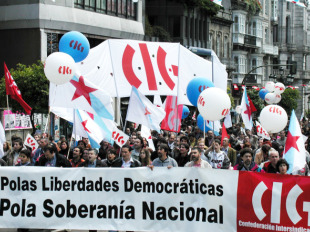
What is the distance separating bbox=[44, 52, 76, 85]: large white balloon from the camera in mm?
12000

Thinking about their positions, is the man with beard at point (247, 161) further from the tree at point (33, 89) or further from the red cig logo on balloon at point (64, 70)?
the tree at point (33, 89)

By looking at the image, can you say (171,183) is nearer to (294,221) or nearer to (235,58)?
(294,221)

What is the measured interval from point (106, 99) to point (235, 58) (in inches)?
1946

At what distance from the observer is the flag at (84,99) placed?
39.9 ft

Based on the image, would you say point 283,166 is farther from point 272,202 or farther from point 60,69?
point 60,69

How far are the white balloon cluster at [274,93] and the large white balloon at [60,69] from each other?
59.6 ft

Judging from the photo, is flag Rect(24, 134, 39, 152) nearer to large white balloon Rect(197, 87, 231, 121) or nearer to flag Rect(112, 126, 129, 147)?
flag Rect(112, 126, 129, 147)

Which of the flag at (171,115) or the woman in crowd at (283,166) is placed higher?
the flag at (171,115)

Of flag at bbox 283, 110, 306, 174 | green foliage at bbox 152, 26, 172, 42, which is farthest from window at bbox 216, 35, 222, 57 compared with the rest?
flag at bbox 283, 110, 306, 174

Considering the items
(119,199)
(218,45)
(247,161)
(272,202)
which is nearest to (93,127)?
(247,161)

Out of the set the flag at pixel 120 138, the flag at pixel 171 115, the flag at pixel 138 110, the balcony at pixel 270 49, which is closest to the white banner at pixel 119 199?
the flag at pixel 120 138

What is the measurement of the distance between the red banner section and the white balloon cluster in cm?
2107

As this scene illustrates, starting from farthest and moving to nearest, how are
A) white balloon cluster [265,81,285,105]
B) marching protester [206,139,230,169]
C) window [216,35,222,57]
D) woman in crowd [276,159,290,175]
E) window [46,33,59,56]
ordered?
window [216,35,222,57] < window [46,33,59,56] < white balloon cluster [265,81,285,105] < marching protester [206,139,230,169] < woman in crowd [276,159,290,175]

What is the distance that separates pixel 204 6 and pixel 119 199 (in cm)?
4178
